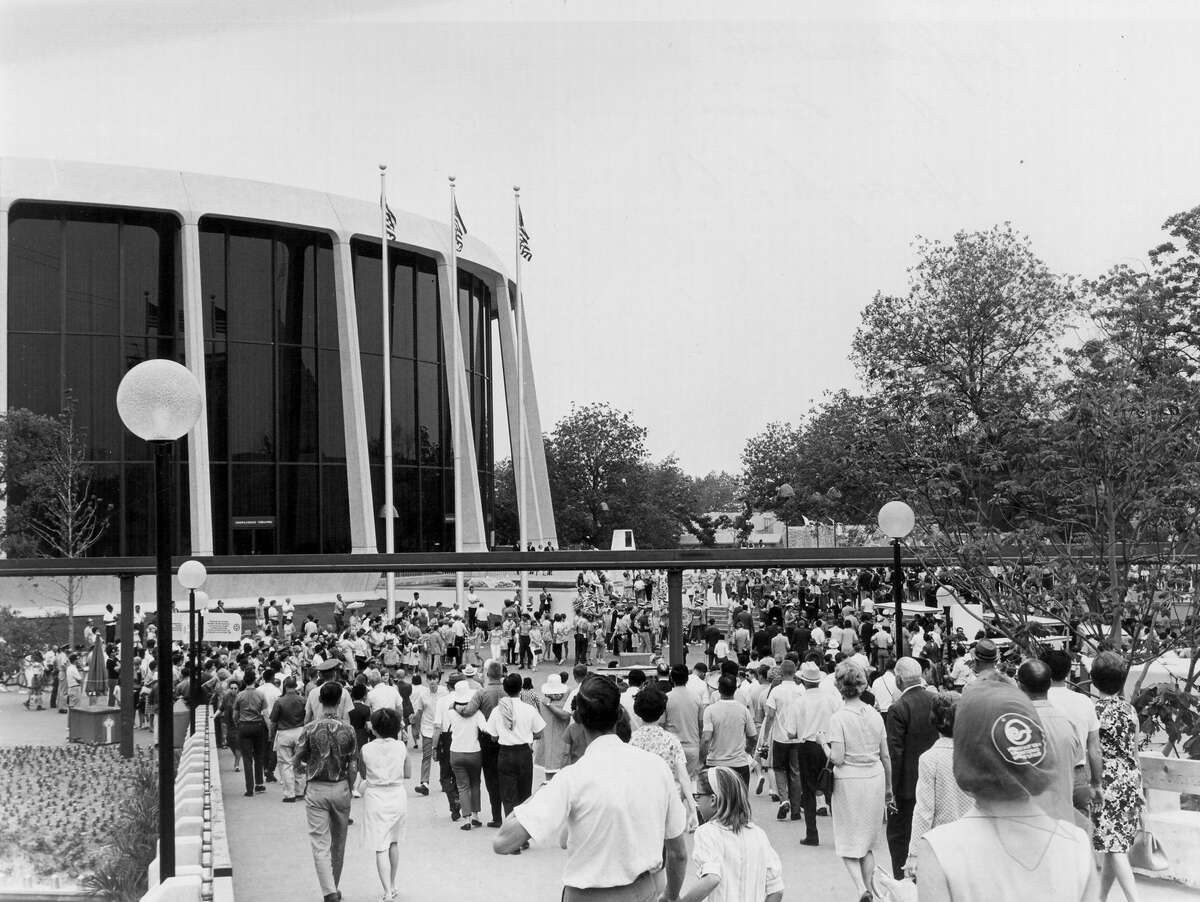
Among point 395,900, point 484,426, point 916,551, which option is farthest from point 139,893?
point 484,426

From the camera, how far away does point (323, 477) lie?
4662 centimetres

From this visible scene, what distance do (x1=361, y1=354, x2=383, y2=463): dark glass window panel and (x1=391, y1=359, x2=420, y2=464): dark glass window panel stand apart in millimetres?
971

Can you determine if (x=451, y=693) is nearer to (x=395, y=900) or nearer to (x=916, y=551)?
(x=395, y=900)

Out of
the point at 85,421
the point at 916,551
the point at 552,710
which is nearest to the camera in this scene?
the point at 552,710

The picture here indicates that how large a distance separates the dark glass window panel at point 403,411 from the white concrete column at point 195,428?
8.99 meters

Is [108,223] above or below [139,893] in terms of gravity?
above

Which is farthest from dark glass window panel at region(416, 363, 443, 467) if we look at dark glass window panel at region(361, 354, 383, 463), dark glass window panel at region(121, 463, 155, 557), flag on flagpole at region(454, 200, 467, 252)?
flag on flagpole at region(454, 200, 467, 252)

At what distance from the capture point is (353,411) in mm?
46125

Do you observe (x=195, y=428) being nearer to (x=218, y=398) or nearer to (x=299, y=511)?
(x=218, y=398)

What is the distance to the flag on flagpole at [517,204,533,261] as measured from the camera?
1581 inches

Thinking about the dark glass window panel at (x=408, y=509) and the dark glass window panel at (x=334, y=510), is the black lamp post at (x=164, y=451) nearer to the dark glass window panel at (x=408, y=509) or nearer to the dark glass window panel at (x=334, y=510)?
the dark glass window panel at (x=334, y=510)

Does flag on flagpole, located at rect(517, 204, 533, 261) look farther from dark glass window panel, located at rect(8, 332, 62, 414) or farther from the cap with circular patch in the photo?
the cap with circular patch

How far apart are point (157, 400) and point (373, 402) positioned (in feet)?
138

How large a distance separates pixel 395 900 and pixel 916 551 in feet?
27.9
